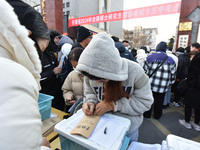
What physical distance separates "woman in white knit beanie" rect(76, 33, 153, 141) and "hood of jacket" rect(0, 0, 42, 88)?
1.19 ft

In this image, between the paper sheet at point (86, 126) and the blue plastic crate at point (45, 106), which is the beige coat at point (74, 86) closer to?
the blue plastic crate at point (45, 106)

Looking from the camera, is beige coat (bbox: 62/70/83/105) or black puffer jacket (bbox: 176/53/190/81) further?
black puffer jacket (bbox: 176/53/190/81)

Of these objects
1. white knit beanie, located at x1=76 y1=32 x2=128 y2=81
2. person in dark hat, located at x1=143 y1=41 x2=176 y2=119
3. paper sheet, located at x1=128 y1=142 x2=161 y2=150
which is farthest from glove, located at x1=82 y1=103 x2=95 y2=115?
person in dark hat, located at x1=143 y1=41 x2=176 y2=119

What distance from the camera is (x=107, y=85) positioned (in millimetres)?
915

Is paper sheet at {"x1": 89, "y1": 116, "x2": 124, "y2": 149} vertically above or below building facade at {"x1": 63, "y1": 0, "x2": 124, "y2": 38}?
below

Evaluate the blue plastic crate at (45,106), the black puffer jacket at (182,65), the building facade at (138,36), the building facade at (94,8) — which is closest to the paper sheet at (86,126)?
the blue plastic crate at (45,106)

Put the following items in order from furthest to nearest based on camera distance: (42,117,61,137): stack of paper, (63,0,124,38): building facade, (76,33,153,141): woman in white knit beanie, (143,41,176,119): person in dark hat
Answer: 1. (63,0,124,38): building facade
2. (143,41,176,119): person in dark hat
3. (42,117,61,137): stack of paper
4. (76,33,153,141): woman in white knit beanie

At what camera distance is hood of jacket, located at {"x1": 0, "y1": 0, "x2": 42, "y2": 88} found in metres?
0.40

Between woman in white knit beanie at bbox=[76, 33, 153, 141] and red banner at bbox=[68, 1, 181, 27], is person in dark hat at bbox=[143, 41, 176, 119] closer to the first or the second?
woman in white knit beanie at bbox=[76, 33, 153, 141]

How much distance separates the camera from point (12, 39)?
0.42m

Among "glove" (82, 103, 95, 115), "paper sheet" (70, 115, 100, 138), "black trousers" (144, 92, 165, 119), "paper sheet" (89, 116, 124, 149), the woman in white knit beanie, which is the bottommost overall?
"black trousers" (144, 92, 165, 119)

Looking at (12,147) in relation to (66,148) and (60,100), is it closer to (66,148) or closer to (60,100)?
(66,148)

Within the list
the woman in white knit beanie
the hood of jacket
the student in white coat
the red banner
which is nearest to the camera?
the student in white coat

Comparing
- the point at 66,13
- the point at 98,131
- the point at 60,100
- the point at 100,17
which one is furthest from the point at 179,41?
the point at 66,13
